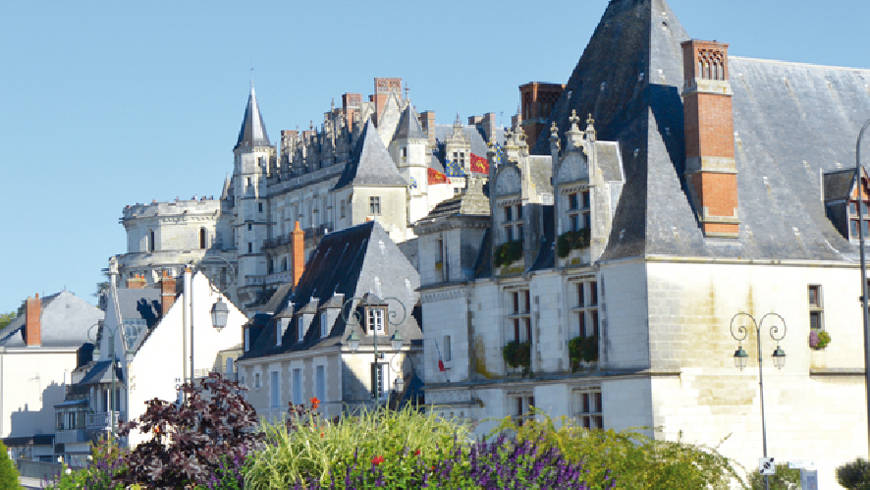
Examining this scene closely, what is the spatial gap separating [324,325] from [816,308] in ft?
63.5

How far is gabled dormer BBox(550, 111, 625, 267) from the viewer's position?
121 ft

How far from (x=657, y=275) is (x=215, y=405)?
15.0 meters

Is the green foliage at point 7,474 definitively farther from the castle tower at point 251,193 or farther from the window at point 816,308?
the castle tower at point 251,193

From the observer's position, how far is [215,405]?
23125mm

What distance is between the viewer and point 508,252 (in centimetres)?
3975

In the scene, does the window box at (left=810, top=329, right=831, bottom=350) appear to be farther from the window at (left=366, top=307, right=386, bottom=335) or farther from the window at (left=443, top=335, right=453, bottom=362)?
the window at (left=366, top=307, right=386, bottom=335)

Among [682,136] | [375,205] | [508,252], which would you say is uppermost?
[375,205]

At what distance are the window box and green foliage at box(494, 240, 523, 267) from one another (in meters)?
7.37

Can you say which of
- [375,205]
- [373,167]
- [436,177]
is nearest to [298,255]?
[375,205]

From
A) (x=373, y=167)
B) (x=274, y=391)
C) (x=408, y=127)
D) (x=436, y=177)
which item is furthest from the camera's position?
(x=436, y=177)

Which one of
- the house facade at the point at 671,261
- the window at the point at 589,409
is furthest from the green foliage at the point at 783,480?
the window at the point at 589,409

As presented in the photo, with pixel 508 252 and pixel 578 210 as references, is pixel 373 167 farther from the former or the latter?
pixel 578 210

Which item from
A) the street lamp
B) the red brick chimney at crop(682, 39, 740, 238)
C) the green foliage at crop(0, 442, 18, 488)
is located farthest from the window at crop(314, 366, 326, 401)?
the green foliage at crop(0, 442, 18, 488)

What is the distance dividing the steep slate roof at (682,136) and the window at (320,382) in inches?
493
